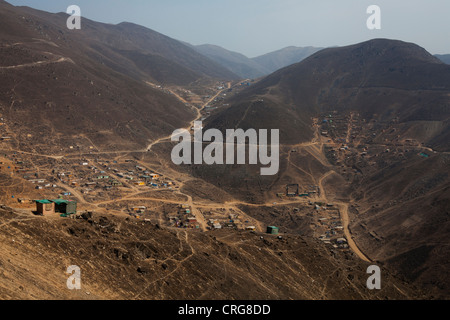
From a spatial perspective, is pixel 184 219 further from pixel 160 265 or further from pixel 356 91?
pixel 356 91

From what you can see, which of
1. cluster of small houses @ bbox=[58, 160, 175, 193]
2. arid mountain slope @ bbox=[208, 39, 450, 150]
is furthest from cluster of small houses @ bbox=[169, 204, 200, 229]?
arid mountain slope @ bbox=[208, 39, 450, 150]

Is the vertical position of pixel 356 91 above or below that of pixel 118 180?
above

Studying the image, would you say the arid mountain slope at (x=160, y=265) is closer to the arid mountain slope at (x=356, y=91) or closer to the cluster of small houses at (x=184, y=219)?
the cluster of small houses at (x=184, y=219)

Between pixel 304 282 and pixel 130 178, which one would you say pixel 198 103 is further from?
pixel 304 282

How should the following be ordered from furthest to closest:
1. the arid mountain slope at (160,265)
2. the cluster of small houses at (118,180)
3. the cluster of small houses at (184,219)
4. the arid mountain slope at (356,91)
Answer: the arid mountain slope at (356,91)
the cluster of small houses at (118,180)
the cluster of small houses at (184,219)
the arid mountain slope at (160,265)

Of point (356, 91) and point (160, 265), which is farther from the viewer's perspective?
point (356, 91)

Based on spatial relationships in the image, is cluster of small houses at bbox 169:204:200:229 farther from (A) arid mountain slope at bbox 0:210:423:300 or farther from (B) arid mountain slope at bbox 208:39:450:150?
(B) arid mountain slope at bbox 208:39:450:150

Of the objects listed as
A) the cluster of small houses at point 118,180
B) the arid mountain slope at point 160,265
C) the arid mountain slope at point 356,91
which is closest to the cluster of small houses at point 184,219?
the cluster of small houses at point 118,180

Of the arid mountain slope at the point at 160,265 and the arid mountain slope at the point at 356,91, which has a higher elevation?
the arid mountain slope at the point at 356,91

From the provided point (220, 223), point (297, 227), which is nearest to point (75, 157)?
point (220, 223)

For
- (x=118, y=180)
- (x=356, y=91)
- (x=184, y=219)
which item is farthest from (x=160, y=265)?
(x=356, y=91)

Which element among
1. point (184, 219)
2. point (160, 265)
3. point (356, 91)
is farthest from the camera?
point (356, 91)
